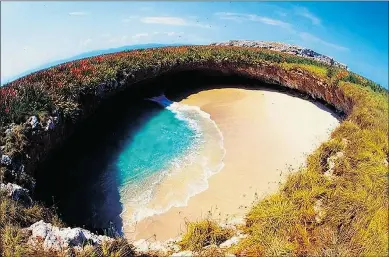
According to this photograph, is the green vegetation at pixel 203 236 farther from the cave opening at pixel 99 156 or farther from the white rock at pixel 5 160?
the white rock at pixel 5 160

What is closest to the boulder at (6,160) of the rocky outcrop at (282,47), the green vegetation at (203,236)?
Result: the green vegetation at (203,236)

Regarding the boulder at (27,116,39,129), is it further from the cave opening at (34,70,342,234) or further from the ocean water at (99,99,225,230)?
the ocean water at (99,99,225,230)

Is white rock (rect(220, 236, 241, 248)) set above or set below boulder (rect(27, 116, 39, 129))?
below

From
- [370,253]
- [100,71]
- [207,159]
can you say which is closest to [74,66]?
[100,71]

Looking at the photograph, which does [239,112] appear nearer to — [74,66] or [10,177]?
[74,66]

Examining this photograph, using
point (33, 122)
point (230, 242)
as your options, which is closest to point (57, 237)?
point (230, 242)

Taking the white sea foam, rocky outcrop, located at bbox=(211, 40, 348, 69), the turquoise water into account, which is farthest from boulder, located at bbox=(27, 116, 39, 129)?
rocky outcrop, located at bbox=(211, 40, 348, 69)
